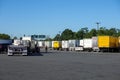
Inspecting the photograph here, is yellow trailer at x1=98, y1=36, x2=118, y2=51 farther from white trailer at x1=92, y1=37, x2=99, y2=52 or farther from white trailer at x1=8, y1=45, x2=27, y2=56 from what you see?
white trailer at x1=8, y1=45, x2=27, y2=56

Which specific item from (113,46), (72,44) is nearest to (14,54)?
(113,46)

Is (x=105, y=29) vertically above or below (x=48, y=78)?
above

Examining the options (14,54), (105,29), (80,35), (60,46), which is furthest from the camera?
(80,35)

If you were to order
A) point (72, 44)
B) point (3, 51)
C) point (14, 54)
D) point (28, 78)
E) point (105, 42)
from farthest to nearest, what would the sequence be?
point (72, 44), point (105, 42), point (3, 51), point (14, 54), point (28, 78)

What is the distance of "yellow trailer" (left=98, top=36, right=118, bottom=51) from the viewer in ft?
237

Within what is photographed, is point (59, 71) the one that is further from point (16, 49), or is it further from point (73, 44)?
point (73, 44)

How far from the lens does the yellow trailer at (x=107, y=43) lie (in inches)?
2844

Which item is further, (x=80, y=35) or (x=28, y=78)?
(x=80, y=35)

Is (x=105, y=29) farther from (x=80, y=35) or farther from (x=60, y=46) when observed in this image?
(x=60, y=46)

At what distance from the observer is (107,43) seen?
2837 inches

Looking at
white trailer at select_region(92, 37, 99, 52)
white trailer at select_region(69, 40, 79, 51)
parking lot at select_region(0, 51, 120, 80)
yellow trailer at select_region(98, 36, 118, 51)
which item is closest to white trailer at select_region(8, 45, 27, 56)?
parking lot at select_region(0, 51, 120, 80)

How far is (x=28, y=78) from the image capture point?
1405 cm

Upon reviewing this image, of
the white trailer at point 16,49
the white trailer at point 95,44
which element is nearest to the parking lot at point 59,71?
the white trailer at point 16,49

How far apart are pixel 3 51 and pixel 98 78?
Answer: 48696 mm
